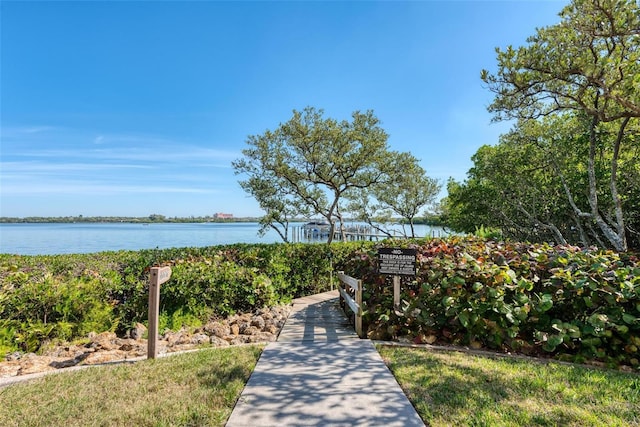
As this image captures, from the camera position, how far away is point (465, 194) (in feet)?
66.5

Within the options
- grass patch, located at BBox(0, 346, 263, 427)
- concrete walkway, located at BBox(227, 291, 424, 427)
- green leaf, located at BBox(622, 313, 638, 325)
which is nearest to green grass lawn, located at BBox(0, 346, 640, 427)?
grass patch, located at BBox(0, 346, 263, 427)

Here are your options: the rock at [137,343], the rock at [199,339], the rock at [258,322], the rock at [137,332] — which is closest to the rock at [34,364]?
the rock at [137,343]

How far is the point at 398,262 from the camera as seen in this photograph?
4.70 metres

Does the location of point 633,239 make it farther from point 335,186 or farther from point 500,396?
point 500,396

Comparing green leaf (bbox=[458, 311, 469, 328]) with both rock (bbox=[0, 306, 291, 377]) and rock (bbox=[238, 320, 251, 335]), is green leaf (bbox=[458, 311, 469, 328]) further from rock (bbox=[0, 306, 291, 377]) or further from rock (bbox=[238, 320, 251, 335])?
rock (bbox=[238, 320, 251, 335])

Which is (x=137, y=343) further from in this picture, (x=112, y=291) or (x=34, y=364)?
(x=112, y=291)

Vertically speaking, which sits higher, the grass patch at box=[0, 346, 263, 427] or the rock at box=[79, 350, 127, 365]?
the grass patch at box=[0, 346, 263, 427]

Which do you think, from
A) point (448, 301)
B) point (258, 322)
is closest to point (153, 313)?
point (258, 322)

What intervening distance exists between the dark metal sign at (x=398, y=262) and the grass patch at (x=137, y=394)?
2108 mm

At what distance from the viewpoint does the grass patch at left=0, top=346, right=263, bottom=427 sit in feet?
8.34

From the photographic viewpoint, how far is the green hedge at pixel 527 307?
379cm

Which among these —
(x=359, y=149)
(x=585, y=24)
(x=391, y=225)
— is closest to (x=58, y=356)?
(x=359, y=149)

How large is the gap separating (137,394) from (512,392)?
129 inches

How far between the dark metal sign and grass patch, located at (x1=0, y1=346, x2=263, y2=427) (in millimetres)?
2108
